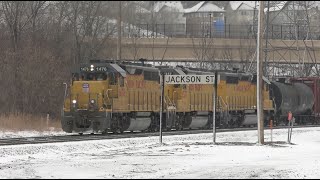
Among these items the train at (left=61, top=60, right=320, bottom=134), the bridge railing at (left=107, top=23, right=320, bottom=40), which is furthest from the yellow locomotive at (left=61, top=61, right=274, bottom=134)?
the bridge railing at (left=107, top=23, right=320, bottom=40)

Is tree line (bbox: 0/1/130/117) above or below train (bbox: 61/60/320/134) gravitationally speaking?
above

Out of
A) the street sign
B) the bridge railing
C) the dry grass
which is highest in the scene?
the bridge railing

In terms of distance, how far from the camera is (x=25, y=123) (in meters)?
36.1

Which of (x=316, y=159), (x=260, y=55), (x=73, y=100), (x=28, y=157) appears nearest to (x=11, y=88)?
(x=73, y=100)

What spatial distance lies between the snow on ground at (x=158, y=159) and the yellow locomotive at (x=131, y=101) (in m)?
4.14

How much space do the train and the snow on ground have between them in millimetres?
4007

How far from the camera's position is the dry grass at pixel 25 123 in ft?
114

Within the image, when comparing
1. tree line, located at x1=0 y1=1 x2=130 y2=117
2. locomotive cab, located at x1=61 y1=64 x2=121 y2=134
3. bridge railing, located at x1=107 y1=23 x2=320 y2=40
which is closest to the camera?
locomotive cab, located at x1=61 y1=64 x2=121 y2=134

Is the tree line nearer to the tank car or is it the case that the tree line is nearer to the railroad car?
the tank car

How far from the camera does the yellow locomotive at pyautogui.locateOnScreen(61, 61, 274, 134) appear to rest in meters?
31.4

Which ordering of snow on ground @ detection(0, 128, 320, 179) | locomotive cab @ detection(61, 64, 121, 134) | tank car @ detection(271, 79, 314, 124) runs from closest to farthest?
snow on ground @ detection(0, 128, 320, 179)
locomotive cab @ detection(61, 64, 121, 134)
tank car @ detection(271, 79, 314, 124)

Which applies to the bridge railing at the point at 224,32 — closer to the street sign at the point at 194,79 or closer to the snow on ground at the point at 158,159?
the street sign at the point at 194,79

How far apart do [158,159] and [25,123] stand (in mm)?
17917

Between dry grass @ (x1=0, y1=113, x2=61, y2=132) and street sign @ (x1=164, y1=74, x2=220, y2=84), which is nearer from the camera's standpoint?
street sign @ (x1=164, y1=74, x2=220, y2=84)
